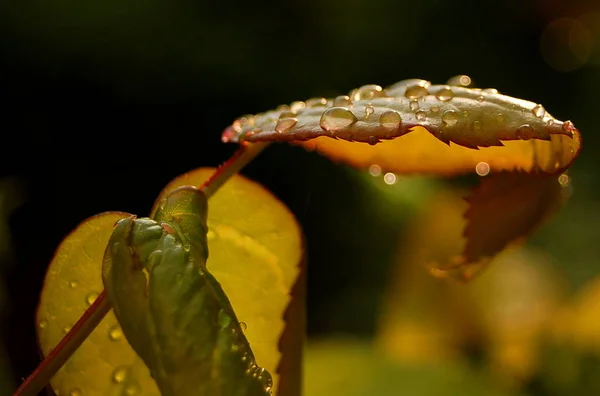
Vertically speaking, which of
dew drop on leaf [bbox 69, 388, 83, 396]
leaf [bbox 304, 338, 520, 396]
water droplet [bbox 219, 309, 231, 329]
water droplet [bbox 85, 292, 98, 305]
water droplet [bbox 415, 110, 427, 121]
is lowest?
leaf [bbox 304, 338, 520, 396]

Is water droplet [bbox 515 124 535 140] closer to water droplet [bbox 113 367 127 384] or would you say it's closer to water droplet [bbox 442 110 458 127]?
water droplet [bbox 442 110 458 127]

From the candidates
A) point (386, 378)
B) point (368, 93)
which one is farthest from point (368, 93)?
point (386, 378)

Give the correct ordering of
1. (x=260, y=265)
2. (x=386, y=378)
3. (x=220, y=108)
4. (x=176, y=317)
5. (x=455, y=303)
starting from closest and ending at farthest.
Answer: (x=176, y=317) → (x=260, y=265) → (x=386, y=378) → (x=455, y=303) → (x=220, y=108)

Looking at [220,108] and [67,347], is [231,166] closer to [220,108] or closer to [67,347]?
[67,347]

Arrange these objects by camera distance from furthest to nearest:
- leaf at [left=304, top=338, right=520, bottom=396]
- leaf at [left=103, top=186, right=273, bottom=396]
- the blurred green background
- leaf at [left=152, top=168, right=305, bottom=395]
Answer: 1. the blurred green background
2. leaf at [left=304, top=338, right=520, bottom=396]
3. leaf at [left=152, top=168, right=305, bottom=395]
4. leaf at [left=103, top=186, right=273, bottom=396]

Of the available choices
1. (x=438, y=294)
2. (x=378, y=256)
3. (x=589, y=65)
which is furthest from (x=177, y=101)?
(x=589, y=65)

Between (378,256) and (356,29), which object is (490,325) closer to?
(378,256)

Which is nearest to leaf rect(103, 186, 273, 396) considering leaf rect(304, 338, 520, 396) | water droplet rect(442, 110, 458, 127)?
water droplet rect(442, 110, 458, 127)

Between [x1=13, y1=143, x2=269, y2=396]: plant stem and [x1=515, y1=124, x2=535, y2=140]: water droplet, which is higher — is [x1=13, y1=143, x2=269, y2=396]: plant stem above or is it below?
below
